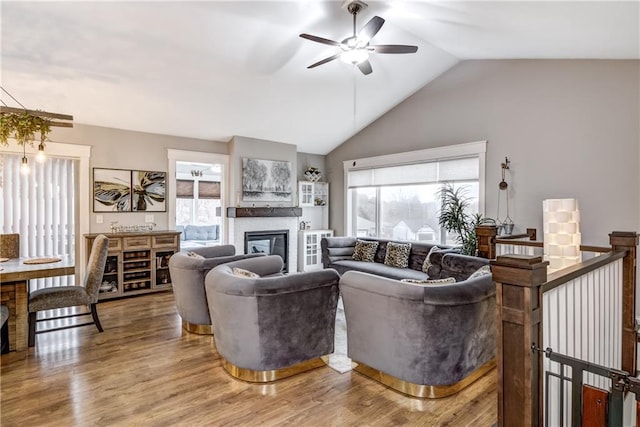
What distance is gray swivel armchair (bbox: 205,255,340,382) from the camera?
2635 millimetres

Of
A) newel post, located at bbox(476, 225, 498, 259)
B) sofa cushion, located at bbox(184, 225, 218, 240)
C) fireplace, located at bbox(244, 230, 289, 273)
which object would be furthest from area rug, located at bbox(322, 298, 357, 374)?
sofa cushion, located at bbox(184, 225, 218, 240)

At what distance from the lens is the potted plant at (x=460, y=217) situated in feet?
15.8

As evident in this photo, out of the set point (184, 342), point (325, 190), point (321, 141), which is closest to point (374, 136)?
point (321, 141)

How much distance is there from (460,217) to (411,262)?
102 cm

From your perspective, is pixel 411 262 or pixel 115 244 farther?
pixel 411 262

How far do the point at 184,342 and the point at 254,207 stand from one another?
3.18m

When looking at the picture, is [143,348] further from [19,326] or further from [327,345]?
[327,345]

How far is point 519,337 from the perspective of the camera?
1.39m

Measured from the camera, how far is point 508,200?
5.01 meters

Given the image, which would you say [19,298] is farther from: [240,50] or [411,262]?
[411,262]

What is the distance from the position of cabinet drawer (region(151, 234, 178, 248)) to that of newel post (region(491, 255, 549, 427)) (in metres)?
5.02

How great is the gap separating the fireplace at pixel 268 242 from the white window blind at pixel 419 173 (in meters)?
1.84

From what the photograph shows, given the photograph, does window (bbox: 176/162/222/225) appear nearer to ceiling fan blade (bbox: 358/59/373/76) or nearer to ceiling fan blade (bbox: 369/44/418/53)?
ceiling fan blade (bbox: 358/59/373/76)

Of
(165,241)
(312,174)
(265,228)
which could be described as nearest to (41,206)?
(165,241)
